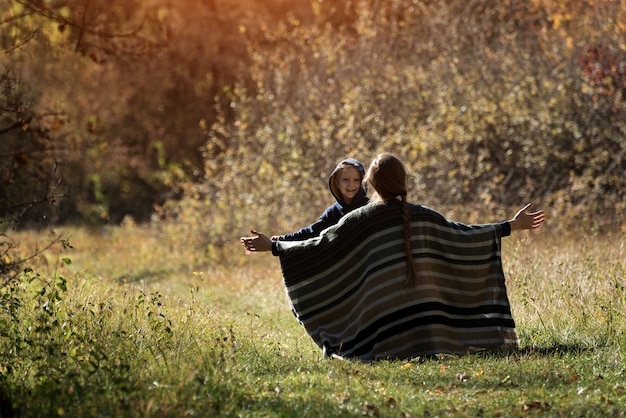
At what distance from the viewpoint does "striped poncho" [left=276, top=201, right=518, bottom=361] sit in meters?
7.60

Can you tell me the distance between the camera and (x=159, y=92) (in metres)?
26.9

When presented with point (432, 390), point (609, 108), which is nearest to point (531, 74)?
point (609, 108)

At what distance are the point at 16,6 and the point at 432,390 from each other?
10.1 metres

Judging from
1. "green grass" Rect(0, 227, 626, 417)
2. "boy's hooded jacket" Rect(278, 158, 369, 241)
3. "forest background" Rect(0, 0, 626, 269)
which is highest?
"forest background" Rect(0, 0, 626, 269)

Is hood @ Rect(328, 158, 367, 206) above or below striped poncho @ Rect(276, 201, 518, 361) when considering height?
above

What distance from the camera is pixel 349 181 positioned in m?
8.43

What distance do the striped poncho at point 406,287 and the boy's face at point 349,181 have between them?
0.60m

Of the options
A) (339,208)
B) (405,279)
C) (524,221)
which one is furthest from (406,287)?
(339,208)

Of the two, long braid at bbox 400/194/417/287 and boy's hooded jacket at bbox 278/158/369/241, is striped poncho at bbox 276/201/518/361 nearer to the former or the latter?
long braid at bbox 400/194/417/287

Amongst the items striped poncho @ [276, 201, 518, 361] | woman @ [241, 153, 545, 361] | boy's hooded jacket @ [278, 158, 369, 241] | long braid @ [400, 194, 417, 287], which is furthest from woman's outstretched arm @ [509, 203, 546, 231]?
boy's hooded jacket @ [278, 158, 369, 241]

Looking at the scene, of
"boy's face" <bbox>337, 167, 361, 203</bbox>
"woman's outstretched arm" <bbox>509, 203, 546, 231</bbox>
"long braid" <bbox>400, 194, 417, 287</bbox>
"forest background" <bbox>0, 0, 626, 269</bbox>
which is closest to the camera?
"long braid" <bbox>400, 194, 417, 287</bbox>

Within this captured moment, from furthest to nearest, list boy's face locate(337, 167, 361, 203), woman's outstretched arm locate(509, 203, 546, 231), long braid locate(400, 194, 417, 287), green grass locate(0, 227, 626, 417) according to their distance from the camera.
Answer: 1. boy's face locate(337, 167, 361, 203)
2. woman's outstretched arm locate(509, 203, 546, 231)
3. long braid locate(400, 194, 417, 287)
4. green grass locate(0, 227, 626, 417)

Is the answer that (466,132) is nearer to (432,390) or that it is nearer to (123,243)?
(123,243)

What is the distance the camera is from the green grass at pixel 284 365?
5.65m
